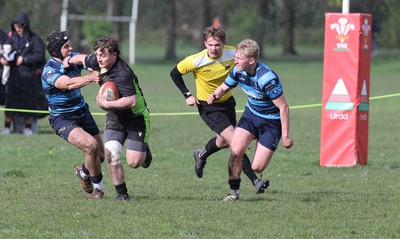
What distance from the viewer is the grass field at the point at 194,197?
9.20 meters

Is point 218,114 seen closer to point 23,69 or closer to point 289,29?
point 23,69

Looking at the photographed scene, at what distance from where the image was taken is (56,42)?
11.0m

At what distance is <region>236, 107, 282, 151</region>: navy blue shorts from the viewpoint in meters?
11.2

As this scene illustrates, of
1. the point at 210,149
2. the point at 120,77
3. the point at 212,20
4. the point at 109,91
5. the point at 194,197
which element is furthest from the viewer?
the point at 212,20

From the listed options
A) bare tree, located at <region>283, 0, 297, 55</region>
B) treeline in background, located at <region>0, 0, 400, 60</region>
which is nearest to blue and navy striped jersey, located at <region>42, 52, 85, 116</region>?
treeline in background, located at <region>0, 0, 400, 60</region>

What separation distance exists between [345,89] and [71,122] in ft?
16.5

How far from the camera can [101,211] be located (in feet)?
33.4

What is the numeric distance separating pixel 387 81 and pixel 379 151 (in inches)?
834

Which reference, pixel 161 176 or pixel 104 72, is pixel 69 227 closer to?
pixel 104 72

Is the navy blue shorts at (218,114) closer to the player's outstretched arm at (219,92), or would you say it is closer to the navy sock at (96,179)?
the player's outstretched arm at (219,92)

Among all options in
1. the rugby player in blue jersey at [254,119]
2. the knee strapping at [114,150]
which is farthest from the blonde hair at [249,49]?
the knee strapping at [114,150]

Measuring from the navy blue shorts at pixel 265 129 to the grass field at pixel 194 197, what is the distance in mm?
634

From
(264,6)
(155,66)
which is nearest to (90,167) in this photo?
(155,66)

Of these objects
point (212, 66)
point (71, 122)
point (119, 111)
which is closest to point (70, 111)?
point (71, 122)
